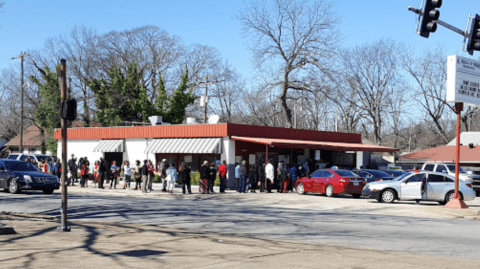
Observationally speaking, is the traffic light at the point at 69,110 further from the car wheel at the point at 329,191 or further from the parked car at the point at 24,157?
the parked car at the point at 24,157

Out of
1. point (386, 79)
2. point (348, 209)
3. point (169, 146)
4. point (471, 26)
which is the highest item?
point (386, 79)

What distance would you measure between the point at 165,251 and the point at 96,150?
32.4m

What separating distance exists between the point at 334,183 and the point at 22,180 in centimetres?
1442

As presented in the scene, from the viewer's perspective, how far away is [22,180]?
80.1 feet

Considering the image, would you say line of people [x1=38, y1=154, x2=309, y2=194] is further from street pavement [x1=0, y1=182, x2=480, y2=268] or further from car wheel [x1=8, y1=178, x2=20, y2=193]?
street pavement [x1=0, y1=182, x2=480, y2=268]

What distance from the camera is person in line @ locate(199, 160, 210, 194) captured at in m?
28.2

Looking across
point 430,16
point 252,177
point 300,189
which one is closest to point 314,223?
point 430,16

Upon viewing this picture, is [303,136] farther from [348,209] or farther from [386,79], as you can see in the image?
[386,79]

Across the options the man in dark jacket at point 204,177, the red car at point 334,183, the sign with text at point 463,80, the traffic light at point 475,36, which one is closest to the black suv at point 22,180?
the man in dark jacket at point 204,177

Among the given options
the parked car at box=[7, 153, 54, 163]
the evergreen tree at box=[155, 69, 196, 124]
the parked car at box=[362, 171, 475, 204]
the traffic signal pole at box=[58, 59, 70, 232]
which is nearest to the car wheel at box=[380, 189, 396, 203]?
the parked car at box=[362, 171, 475, 204]

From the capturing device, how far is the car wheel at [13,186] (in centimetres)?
2444

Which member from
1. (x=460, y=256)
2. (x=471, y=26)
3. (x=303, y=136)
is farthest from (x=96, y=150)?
(x=460, y=256)

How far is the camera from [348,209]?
21.7 metres

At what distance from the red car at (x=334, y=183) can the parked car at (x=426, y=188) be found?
3046 millimetres
